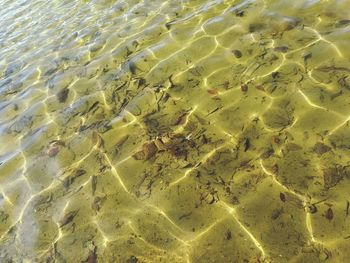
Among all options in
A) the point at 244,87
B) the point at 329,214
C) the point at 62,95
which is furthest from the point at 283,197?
the point at 62,95

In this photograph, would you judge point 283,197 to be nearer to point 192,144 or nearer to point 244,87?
point 192,144

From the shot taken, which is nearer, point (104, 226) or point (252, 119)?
point (104, 226)

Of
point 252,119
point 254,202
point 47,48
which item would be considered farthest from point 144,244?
point 47,48

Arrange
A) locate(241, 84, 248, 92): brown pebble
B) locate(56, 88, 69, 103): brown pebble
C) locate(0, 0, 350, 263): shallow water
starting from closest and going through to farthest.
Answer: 1. locate(0, 0, 350, 263): shallow water
2. locate(241, 84, 248, 92): brown pebble
3. locate(56, 88, 69, 103): brown pebble

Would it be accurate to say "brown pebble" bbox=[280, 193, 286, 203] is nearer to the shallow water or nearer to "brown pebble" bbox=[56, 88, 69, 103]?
the shallow water

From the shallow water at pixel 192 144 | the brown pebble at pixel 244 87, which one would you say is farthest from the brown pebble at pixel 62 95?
the brown pebble at pixel 244 87

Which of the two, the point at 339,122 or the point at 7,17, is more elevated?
the point at 339,122

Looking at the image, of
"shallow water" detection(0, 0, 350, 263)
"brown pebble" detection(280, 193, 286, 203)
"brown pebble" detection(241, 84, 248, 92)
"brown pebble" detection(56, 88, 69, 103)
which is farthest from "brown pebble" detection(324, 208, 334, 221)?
"brown pebble" detection(56, 88, 69, 103)

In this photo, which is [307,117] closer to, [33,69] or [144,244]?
[144,244]
